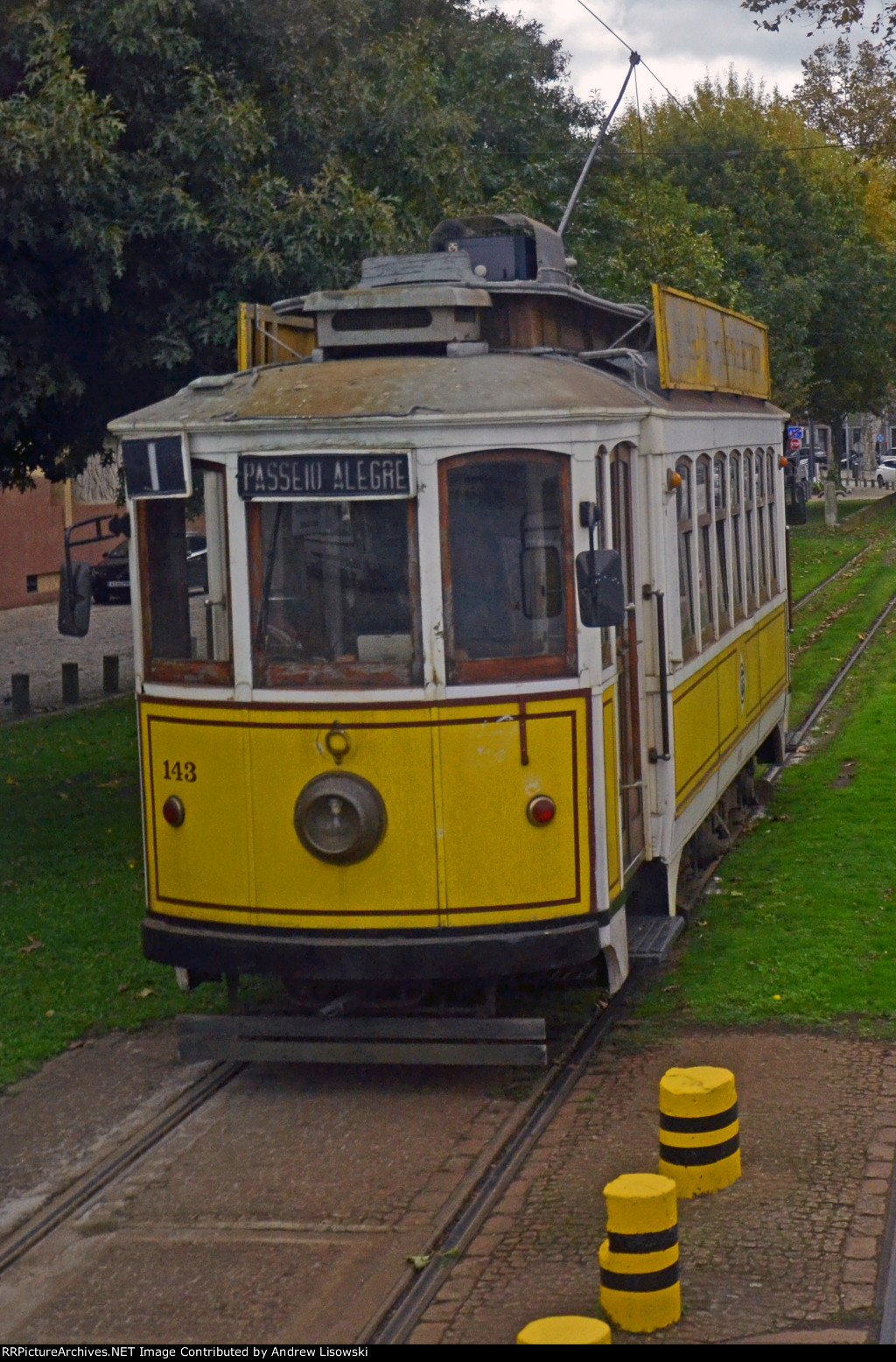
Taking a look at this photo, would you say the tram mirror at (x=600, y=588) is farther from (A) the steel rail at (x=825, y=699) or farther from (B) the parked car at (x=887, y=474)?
(B) the parked car at (x=887, y=474)

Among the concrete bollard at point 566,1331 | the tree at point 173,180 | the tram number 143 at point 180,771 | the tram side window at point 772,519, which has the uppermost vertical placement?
the tree at point 173,180

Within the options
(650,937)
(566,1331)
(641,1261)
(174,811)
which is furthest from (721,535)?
(566,1331)

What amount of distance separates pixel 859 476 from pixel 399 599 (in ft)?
244

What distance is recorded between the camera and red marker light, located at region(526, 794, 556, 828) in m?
7.11

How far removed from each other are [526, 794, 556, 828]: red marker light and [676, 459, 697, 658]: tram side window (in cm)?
203

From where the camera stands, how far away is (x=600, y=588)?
23.2ft

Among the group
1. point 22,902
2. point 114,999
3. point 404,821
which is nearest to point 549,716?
point 404,821

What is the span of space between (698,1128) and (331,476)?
286cm

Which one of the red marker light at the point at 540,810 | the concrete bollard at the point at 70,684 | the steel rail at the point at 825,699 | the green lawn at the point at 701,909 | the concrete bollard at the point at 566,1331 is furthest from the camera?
the concrete bollard at the point at 70,684

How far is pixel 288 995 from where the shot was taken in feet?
25.7

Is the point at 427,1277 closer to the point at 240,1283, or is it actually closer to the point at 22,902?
the point at 240,1283

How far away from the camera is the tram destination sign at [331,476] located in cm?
700

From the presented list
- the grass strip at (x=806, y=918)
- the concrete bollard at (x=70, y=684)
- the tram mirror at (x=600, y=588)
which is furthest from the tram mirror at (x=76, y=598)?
the concrete bollard at (x=70, y=684)

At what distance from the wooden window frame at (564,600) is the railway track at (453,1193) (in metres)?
1.78
